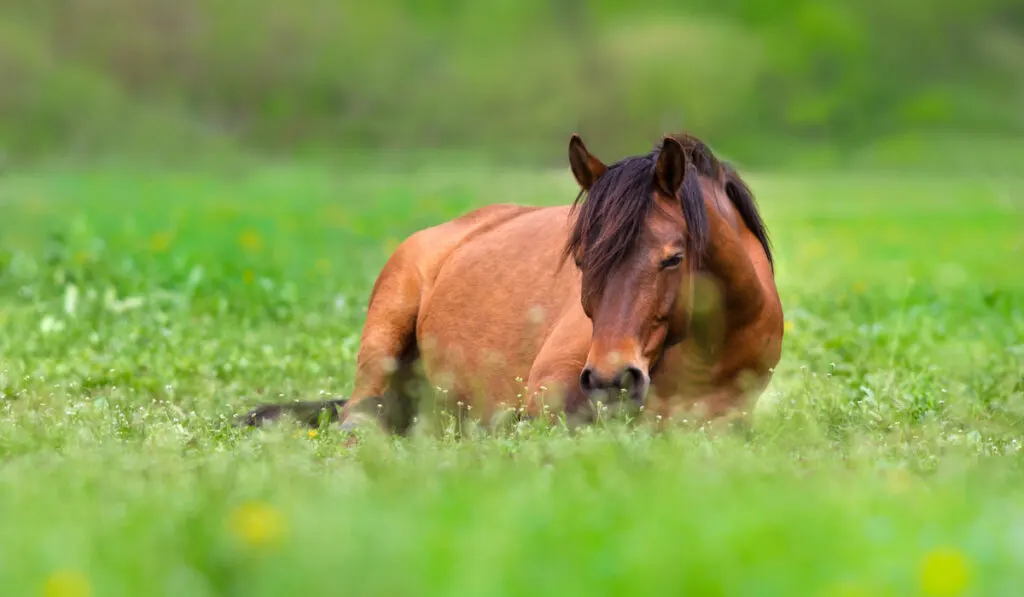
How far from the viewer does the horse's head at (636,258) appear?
18.8ft

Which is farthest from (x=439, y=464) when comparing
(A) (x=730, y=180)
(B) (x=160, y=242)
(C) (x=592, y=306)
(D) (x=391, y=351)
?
(B) (x=160, y=242)

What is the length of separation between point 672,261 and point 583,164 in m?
0.78

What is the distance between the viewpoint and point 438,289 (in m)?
8.35

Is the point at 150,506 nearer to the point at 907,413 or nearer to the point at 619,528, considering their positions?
the point at 619,528

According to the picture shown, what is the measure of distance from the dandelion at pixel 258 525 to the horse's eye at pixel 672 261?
10.0 ft

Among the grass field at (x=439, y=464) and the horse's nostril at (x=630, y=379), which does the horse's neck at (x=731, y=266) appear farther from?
the horse's nostril at (x=630, y=379)

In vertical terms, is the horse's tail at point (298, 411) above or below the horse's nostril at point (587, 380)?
below

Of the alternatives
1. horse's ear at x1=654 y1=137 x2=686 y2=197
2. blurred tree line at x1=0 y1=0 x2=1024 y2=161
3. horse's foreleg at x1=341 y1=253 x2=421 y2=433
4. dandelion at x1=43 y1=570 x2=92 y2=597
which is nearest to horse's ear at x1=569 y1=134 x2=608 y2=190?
horse's ear at x1=654 y1=137 x2=686 y2=197

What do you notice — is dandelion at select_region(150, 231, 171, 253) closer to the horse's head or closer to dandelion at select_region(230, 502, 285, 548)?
the horse's head

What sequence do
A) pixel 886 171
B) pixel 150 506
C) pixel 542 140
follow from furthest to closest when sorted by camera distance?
pixel 542 140
pixel 886 171
pixel 150 506

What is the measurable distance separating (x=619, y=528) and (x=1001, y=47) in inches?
3694

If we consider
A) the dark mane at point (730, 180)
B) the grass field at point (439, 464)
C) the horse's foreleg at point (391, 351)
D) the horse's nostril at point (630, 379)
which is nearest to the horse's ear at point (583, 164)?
the dark mane at point (730, 180)

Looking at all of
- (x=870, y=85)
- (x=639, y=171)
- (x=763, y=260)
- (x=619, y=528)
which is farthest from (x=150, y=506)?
(x=870, y=85)

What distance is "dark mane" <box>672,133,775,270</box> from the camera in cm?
678
